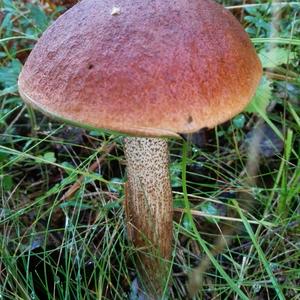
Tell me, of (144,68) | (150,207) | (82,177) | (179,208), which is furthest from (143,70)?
(82,177)

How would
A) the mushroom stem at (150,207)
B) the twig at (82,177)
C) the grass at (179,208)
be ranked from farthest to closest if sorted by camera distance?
the twig at (82,177) → the grass at (179,208) → the mushroom stem at (150,207)

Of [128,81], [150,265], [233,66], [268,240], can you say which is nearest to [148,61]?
[128,81]

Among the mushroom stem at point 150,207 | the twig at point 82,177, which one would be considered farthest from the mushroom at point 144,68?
the twig at point 82,177

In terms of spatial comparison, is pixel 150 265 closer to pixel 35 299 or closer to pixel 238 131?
pixel 35 299

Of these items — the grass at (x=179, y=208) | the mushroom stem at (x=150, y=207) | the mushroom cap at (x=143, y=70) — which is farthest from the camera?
the grass at (x=179, y=208)

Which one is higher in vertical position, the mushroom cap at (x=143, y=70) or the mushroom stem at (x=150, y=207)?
the mushroom cap at (x=143, y=70)

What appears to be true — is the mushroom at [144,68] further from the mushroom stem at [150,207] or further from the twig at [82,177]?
the twig at [82,177]

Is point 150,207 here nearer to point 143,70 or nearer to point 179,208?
point 179,208
